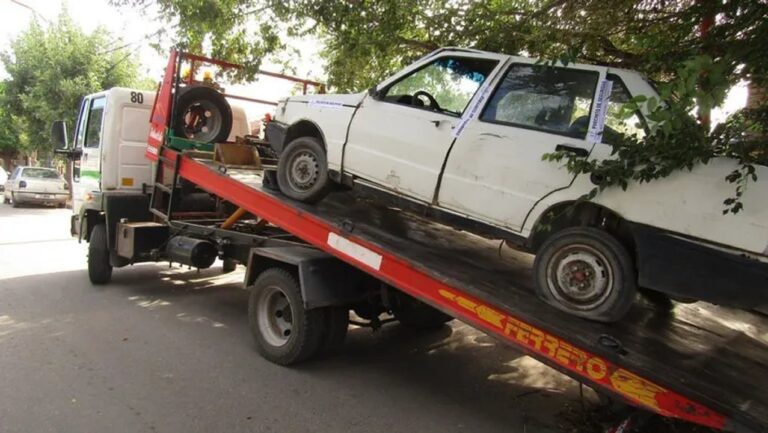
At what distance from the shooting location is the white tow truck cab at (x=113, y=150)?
713 cm

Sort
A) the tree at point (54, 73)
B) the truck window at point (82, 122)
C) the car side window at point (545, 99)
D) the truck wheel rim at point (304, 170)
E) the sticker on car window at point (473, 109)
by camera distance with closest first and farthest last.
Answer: the car side window at point (545, 99) < the sticker on car window at point (473, 109) < the truck wheel rim at point (304, 170) < the truck window at point (82, 122) < the tree at point (54, 73)

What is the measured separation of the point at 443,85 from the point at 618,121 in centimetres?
146

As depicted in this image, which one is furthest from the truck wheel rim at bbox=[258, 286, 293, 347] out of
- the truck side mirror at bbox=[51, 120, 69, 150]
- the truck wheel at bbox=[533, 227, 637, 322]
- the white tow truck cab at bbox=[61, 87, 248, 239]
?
the truck side mirror at bbox=[51, 120, 69, 150]

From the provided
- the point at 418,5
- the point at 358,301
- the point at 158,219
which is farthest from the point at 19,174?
the point at 358,301

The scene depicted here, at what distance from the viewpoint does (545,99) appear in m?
3.95

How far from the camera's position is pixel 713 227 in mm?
3115

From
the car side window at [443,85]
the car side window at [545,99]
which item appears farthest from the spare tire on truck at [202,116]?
the car side window at [545,99]

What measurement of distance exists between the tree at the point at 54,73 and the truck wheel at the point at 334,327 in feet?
65.7

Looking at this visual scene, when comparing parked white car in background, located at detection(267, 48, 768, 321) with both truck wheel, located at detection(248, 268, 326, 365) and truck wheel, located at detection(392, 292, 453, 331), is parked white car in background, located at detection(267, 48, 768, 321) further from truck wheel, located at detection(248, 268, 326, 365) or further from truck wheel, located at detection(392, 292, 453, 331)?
truck wheel, located at detection(392, 292, 453, 331)

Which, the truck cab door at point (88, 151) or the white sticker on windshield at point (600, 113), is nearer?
the white sticker on windshield at point (600, 113)

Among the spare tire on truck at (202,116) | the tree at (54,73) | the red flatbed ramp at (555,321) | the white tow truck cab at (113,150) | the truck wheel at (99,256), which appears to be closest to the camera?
the red flatbed ramp at (555,321)

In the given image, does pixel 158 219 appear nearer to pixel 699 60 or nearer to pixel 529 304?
pixel 529 304

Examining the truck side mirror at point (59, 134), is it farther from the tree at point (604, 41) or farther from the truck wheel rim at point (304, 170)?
the truck wheel rim at point (304, 170)

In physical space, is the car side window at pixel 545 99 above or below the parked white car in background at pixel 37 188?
above
